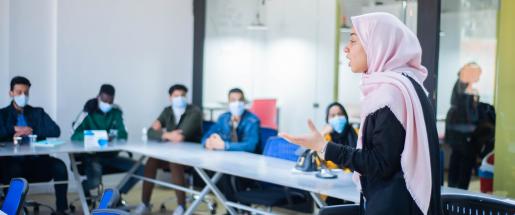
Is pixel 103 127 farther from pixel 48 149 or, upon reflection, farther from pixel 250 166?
pixel 250 166

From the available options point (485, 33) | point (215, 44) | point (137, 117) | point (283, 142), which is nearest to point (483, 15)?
point (485, 33)

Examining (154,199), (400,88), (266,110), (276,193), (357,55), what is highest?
(357,55)

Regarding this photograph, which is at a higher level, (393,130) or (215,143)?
(393,130)

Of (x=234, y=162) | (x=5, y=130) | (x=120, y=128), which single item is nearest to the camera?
(x=234, y=162)

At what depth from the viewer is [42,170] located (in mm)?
5855

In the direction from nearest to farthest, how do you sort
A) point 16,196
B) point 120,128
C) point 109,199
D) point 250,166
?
1. point 109,199
2. point 16,196
3. point 250,166
4. point 120,128

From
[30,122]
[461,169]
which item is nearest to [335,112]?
[461,169]

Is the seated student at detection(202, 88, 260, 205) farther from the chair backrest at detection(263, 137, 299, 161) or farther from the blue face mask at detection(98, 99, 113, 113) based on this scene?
the blue face mask at detection(98, 99, 113, 113)

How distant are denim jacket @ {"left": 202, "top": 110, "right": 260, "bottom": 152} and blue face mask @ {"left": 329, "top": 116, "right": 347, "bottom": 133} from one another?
34.2 inches

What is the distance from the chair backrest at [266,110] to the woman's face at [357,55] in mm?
5431

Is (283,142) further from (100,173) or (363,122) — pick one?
(363,122)

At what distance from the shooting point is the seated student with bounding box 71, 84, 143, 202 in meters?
6.23

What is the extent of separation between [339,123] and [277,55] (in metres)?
2.97

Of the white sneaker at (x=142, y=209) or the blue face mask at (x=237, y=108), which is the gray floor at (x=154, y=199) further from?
the blue face mask at (x=237, y=108)
